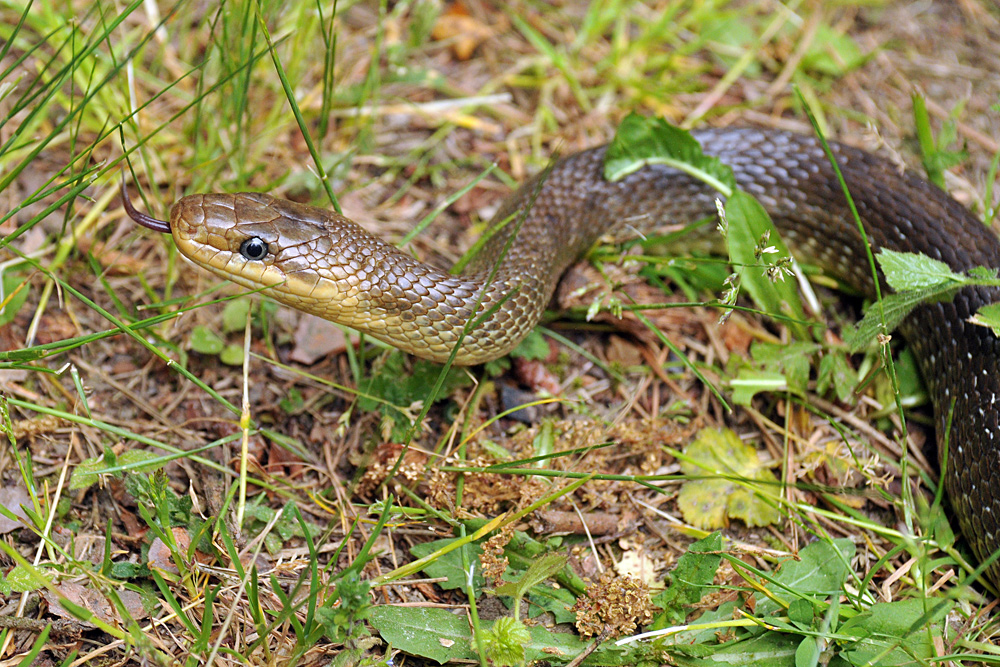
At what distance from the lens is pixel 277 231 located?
322cm

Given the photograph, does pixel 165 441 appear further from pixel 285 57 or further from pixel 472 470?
pixel 285 57

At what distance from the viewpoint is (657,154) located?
166 inches

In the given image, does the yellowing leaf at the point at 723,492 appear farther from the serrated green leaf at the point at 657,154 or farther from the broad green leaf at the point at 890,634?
the serrated green leaf at the point at 657,154

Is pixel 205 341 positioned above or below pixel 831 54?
below

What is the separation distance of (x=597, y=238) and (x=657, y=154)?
0.56 m

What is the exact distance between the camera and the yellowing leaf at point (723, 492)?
328 centimetres

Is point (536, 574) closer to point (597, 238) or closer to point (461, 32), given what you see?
point (597, 238)

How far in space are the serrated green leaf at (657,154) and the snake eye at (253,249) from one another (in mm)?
1913

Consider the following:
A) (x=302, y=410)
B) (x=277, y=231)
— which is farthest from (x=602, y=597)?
(x=277, y=231)

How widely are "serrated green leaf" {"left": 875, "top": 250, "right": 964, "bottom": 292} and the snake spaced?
52 centimetres

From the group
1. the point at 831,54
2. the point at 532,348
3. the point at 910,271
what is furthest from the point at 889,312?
the point at 831,54

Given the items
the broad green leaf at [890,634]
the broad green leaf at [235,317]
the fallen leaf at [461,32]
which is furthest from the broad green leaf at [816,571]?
the fallen leaf at [461,32]

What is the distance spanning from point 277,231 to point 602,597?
195cm

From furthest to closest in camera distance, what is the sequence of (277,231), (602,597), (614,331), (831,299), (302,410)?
(831,299) < (614,331) < (302,410) < (277,231) < (602,597)
